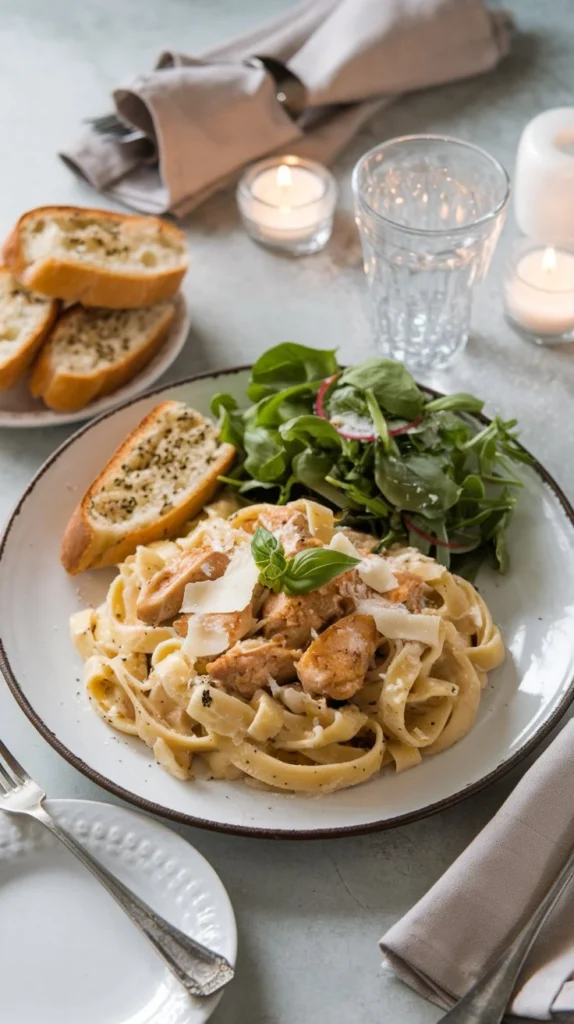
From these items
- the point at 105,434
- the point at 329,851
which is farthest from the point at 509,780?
the point at 105,434

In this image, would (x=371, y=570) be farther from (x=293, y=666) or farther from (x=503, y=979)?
(x=503, y=979)

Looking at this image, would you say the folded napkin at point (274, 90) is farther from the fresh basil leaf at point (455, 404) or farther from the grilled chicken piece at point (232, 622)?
the grilled chicken piece at point (232, 622)

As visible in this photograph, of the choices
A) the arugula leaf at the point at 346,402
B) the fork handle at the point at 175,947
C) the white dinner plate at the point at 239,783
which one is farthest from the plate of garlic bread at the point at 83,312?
the fork handle at the point at 175,947

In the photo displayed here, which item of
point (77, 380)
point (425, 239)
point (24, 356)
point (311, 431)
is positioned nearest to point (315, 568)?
point (311, 431)

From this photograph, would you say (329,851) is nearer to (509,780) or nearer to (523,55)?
(509,780)

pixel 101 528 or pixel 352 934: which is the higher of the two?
pixel 101 528

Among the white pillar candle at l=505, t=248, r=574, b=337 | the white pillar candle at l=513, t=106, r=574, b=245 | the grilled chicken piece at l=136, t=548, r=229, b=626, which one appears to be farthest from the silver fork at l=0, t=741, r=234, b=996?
the white pillar candle at l=513, t=106, r=574, b=245

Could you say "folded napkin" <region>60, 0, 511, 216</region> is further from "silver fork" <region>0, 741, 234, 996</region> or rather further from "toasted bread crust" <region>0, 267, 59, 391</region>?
"silver fork" <region>0, 741, 234, 996</region>
